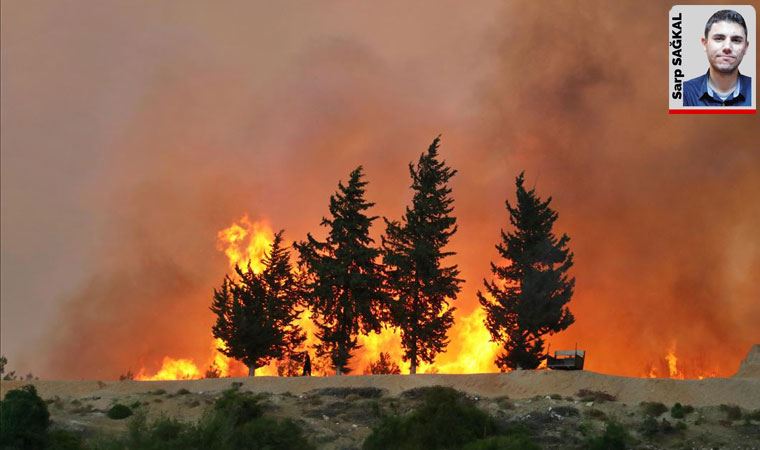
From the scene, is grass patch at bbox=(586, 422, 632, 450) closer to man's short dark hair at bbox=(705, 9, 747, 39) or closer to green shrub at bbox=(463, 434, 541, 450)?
green shrub at bbox=(463, 434, 541, 450)

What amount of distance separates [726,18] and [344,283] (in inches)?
1152

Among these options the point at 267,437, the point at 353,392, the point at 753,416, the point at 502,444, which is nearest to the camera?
the point at 502,444

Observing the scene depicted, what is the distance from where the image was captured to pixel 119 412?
4234cm

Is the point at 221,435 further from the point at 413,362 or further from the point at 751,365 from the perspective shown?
the point at 751,365

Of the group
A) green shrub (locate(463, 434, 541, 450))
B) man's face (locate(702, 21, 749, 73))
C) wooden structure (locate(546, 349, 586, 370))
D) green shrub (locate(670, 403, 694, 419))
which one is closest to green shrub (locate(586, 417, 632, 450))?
green shrub (locate(463, 434, 541, 450))

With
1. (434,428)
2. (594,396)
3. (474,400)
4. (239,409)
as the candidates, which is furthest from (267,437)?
(594,396)

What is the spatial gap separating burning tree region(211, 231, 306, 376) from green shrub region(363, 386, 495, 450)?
23032mm

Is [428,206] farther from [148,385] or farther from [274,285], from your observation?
[148,385]

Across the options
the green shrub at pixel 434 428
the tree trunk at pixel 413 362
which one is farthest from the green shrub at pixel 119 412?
the tree trunk at pixel 413 362

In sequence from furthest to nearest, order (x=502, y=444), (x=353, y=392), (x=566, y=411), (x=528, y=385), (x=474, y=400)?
(x=528, y=385)
(x=353, y=392)
(x=474, y=400)
(x=566, y=411)
(x=502, y=444)

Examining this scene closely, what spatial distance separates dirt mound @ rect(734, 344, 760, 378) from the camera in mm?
52853

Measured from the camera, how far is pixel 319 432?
36.3 meters

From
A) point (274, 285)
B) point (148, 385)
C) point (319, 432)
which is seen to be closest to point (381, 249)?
point (274, 285)

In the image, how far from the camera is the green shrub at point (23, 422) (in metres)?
32.0
